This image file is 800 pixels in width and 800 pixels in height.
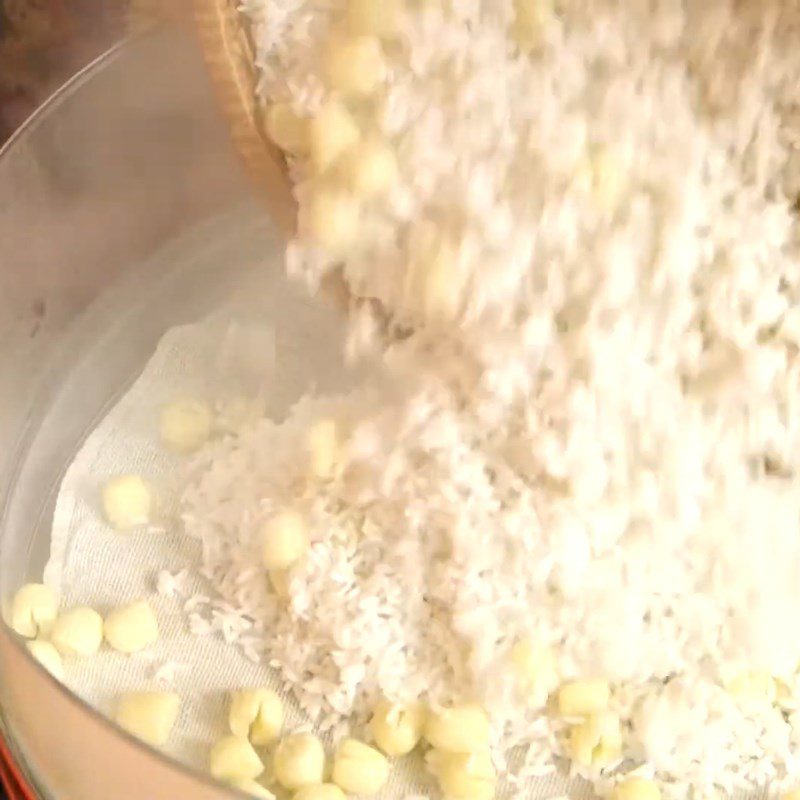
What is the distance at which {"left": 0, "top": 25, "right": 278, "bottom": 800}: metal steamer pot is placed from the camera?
84 cm

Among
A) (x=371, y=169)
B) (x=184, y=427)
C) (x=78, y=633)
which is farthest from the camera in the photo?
(x=184, y=427)

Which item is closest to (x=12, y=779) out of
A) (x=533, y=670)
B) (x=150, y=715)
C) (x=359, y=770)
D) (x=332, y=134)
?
(x=150, y=715)

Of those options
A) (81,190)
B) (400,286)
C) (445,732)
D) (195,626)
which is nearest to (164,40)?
(81,190)

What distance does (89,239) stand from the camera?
0.92 m

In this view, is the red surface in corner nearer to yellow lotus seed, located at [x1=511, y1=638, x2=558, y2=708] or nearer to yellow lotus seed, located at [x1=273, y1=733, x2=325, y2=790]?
yellow lotus seed, located at [x1=273, y1=733, x2=325, y2=790]

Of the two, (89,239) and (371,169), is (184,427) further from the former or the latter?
(371,169)

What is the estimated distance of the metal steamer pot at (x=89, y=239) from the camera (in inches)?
32.9

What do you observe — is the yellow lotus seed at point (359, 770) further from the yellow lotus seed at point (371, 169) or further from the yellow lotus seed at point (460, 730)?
the yellow lotus seed at point (371, 169)

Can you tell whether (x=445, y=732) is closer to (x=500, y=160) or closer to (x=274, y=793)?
(x=274, y=793)

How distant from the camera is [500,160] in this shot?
62cm

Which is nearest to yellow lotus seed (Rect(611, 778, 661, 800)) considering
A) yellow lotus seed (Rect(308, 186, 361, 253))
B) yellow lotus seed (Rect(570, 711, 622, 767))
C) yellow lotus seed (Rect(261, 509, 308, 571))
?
yellow lotus seed (Rect(570, 711, 622, 767))

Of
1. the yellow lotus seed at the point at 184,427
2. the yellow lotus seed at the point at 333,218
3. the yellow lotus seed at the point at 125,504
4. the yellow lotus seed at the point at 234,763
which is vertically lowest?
the yellow lotus seed at the point at 234,763

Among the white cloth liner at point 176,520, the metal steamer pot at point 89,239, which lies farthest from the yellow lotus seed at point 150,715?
the metal steamer pot at point 89,239

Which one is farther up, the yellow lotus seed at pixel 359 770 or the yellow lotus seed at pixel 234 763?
the yellow lotus seed at pixel 234 763
